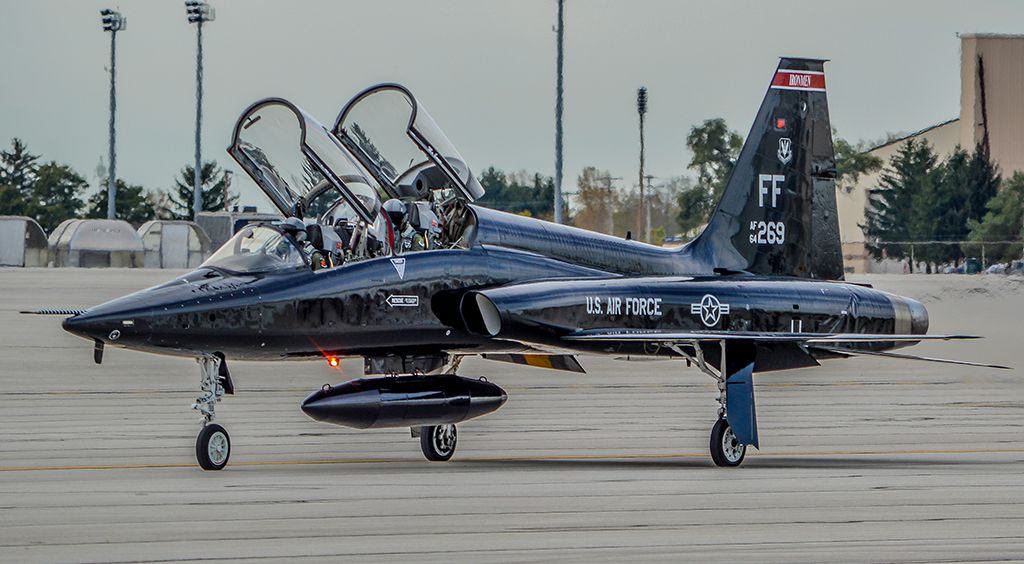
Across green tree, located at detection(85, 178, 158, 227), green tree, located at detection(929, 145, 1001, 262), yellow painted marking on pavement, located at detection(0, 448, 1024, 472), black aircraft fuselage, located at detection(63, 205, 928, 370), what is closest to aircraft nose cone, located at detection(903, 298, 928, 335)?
black aircraft fuselage, located at detection(63, 205, 928, 370)

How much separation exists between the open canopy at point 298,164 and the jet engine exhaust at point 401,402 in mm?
1383

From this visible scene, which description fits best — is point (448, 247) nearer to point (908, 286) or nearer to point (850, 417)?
point (850, 417)

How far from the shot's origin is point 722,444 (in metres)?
12.9

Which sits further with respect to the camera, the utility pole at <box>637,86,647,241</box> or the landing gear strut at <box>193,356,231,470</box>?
the utility pole at <box>637,86,647,241</box>

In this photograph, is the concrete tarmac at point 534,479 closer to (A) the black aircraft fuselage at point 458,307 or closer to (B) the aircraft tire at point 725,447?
(B) the aircraft tire at point 725,447

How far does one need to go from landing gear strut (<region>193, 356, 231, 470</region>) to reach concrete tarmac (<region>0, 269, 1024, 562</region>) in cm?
13

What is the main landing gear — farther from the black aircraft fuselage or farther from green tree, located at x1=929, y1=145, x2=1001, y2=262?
green tree, located at x1=929, y1=145, x2=1001, y2=262

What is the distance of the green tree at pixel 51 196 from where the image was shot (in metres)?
89.2

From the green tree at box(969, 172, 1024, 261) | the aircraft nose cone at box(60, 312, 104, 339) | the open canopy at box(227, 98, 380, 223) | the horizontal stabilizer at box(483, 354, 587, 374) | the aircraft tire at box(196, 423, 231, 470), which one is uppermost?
the green tree at box(969, 172, 1024, 261)

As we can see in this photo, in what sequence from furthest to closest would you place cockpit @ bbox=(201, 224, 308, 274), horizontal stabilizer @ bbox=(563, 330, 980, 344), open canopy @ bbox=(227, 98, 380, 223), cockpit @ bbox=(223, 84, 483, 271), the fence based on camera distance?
the fence → open canopy @ bbox=(227, 98, 380, 223) → horizontal stabilizer @ bbox=(563, 330, 980, 344) → cockpit @ bbox=(223, 84, 483, 271) → cockpit @ bbox=(201, 224, 308, 274)

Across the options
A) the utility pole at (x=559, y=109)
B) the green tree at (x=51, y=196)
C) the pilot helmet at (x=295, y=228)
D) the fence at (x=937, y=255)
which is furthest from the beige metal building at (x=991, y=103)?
the pilot helmet at (x=295, y=228)

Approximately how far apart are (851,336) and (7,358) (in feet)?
60.4

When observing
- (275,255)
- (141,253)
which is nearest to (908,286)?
(275,255)

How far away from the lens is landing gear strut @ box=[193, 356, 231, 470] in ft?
38.4
